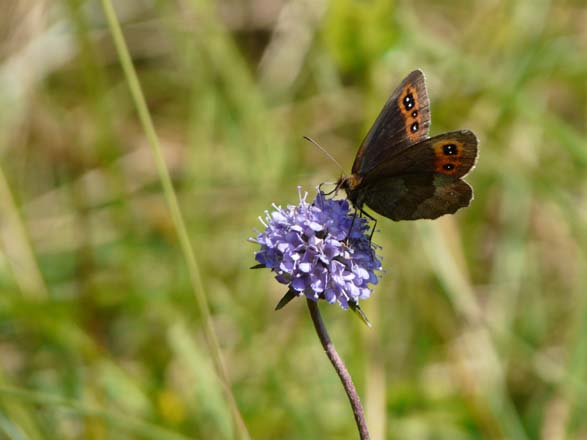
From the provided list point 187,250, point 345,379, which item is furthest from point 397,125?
point 345,379

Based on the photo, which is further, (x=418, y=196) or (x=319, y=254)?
(x=418, y=196)

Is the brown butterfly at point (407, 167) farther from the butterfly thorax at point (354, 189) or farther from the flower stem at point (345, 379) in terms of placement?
the flower stem at point (345, 379)

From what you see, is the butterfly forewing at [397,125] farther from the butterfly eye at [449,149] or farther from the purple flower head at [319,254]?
the purple flower head at [319,254]

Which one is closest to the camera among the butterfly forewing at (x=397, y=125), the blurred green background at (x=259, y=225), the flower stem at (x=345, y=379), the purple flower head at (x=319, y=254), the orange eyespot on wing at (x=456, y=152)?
the flower stem at (x=345, y=379)

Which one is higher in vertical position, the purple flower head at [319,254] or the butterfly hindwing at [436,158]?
the butterfly hindwing at [436,158]

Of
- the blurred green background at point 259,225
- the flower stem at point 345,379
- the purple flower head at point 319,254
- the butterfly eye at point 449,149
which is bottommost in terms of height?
the flower stem at point 345,379

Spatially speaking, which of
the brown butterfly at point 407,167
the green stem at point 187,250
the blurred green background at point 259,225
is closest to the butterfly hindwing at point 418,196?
the brown butterfly at point 407,167

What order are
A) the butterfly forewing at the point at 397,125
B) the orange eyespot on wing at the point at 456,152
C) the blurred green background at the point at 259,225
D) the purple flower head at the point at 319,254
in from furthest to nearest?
the blurred green background at the point at 259,225 < the butterfly forewing at the point at 397,125 < the orange eyespot on wing at the point at 456,152 < the purple flower head at the point at 319,254

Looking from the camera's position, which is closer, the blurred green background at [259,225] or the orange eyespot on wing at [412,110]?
the orange eyespot on wing at [412,110]

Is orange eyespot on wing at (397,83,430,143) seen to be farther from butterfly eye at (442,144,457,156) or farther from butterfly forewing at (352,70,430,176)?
butterfly eye at (442,144,457,156)

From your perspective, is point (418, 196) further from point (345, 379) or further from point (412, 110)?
point (345, 379)
